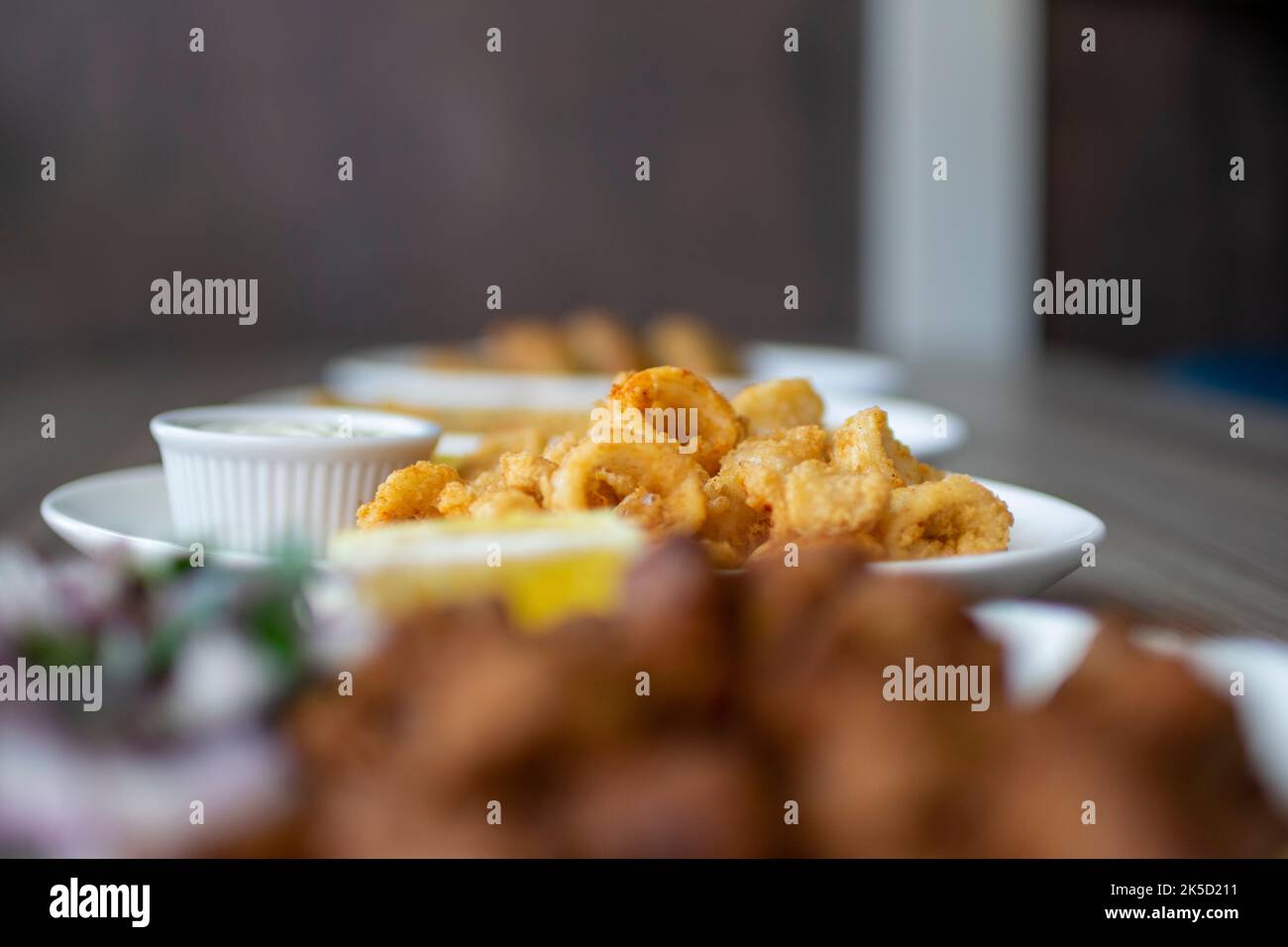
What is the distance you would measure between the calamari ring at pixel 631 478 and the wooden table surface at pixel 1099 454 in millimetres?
445

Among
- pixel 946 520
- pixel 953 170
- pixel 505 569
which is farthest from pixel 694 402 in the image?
pixel 953 170

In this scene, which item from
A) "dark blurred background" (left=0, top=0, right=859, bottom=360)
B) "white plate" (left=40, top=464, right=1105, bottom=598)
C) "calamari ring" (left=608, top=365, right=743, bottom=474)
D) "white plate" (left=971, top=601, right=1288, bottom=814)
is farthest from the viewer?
"dark blurred background" (left=0, top=0, right=859, bottom=360)

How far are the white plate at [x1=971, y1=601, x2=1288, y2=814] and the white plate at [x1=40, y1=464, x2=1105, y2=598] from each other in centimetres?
9

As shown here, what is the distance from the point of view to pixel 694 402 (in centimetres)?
123

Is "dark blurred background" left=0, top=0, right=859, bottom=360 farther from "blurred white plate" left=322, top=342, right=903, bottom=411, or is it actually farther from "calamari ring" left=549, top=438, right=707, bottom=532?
"calamari ring" left=549, top=438, right=707, bottom=532

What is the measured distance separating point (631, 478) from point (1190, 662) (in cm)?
49

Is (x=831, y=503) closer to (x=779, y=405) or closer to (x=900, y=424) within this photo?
(x=779, y=405)

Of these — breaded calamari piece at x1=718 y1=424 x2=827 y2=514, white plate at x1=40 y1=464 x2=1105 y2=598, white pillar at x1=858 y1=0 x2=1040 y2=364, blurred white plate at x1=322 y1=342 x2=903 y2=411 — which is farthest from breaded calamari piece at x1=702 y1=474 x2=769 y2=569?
white pillar at x1=858 y1=0 x2=1040 y2=364

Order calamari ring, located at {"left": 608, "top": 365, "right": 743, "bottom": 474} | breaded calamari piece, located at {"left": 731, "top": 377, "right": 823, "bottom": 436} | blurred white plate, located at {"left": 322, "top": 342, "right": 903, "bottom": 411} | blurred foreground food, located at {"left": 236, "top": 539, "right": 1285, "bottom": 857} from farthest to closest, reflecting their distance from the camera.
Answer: blurred white plate, located at {"left": 322, "top": 342, "right": 903, "bottom": 411} → breaded calamari piece, located at {"left": 731, "top": 377, "right": 823, "bottom": 436} → calamari ring, located at {"left": 608, "top": 365, "right": 743, "bottom": 474} → blurred foreground food, located at {"left": 236, "top": 539, "right": 1285, "bottom": 857}

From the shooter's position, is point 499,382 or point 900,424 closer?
point 900,424

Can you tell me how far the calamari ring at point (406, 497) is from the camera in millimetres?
1151

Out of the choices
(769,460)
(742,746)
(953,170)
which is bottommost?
(742,746)

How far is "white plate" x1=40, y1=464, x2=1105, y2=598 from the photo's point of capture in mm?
985

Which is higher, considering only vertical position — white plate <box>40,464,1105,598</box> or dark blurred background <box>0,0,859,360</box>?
dark blurred background <box>0,0,859,360</box>
